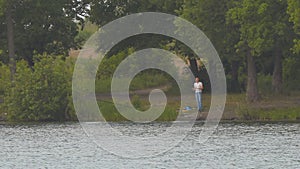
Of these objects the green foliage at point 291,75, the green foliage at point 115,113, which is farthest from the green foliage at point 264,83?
the green foliage at point 115,113

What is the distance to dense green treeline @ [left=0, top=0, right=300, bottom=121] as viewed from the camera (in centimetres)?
5872

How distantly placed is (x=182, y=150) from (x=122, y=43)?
Result: 3974 centimetres

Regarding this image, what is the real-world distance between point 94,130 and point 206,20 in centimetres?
1364

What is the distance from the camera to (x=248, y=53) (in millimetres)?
64875

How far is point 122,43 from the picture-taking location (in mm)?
78812

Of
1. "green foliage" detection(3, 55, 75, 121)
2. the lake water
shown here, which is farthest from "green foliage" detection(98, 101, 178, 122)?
the lake water

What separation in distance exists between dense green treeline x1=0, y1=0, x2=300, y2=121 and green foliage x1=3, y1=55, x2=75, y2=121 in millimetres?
57

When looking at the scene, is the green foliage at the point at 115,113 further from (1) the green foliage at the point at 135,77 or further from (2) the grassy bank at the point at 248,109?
(1) the green foliage at the point at 135,77

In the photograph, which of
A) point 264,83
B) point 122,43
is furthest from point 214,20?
point 122,43

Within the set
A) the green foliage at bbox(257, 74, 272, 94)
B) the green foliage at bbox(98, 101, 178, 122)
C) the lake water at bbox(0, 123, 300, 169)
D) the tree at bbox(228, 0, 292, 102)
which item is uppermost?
the tree at bbox(228, 0, 292, 102)

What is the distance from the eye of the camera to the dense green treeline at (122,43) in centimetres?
5872

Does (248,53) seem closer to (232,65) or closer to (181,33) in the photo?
(181,33)

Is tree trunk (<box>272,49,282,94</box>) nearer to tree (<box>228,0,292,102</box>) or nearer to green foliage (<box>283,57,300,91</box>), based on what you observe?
green foliage (<box>283,57,300,91</box>)

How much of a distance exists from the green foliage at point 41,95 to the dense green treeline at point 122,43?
0.06 meters
